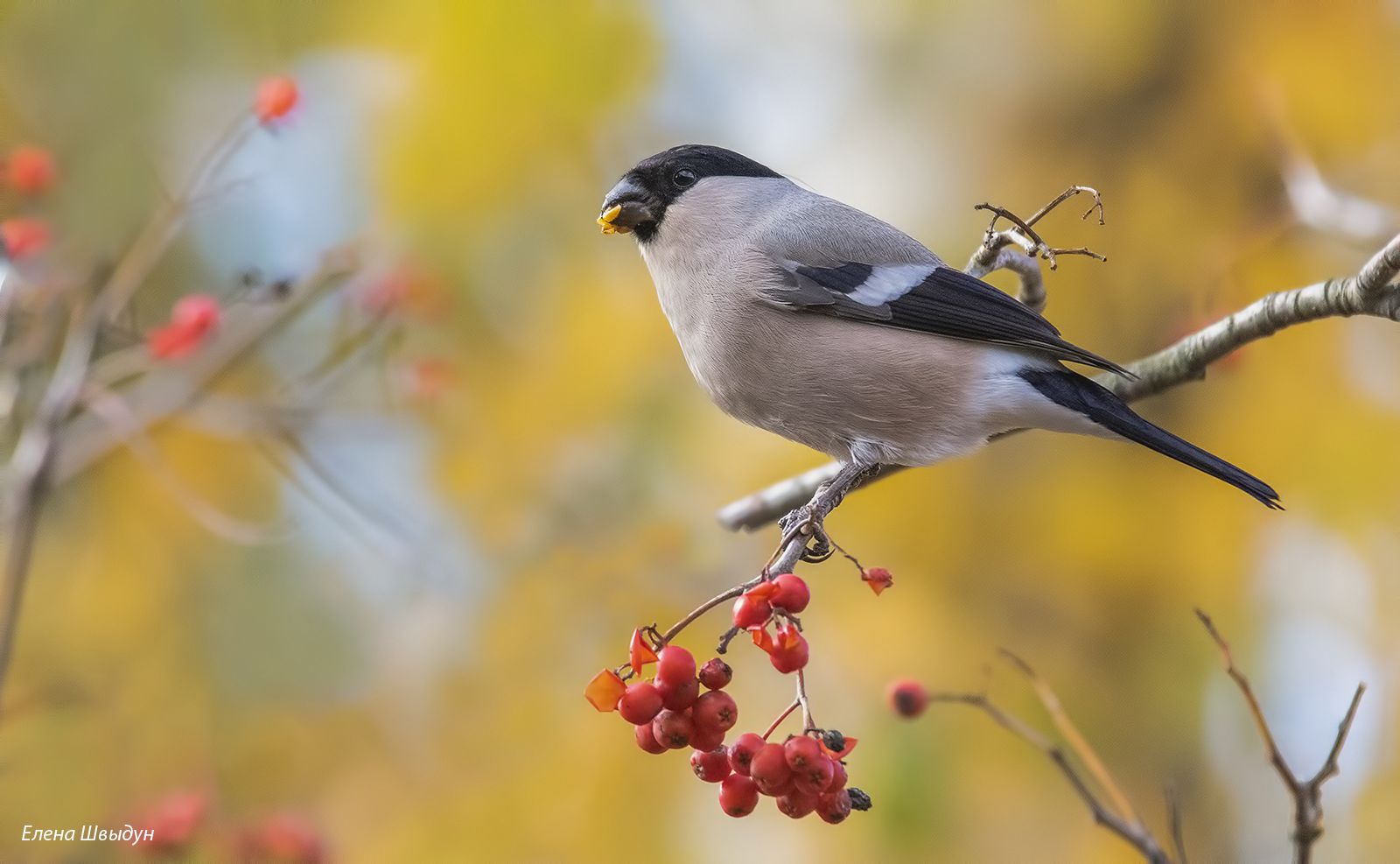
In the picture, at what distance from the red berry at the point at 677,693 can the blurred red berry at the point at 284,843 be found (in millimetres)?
1081

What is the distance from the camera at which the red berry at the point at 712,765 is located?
50.6 inches

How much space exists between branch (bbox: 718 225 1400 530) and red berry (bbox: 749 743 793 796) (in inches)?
22.4

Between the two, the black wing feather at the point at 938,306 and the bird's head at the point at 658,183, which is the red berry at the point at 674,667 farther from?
the bird's head at the point at 658,183

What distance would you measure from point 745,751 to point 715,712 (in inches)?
3.1

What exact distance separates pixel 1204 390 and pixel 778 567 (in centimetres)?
202

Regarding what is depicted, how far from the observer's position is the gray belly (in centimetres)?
159

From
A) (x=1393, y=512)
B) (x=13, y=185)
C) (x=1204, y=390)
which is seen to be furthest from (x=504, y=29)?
(x=1393, y=512)

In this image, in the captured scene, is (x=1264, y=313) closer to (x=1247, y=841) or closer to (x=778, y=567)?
(x=778, y=567)

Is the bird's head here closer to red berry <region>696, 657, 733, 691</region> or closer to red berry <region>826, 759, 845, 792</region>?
red berry <region>696, 657, 733, 691</region>

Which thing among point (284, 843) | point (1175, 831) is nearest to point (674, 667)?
point (1175, 831)

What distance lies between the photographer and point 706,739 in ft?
3.98

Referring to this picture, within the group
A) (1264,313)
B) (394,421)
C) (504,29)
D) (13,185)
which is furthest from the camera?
(504,29)

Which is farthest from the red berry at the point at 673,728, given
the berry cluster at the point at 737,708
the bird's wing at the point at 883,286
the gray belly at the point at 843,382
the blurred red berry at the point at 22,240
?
the blurred red berry at the point at 22,240

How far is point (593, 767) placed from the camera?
264cm
